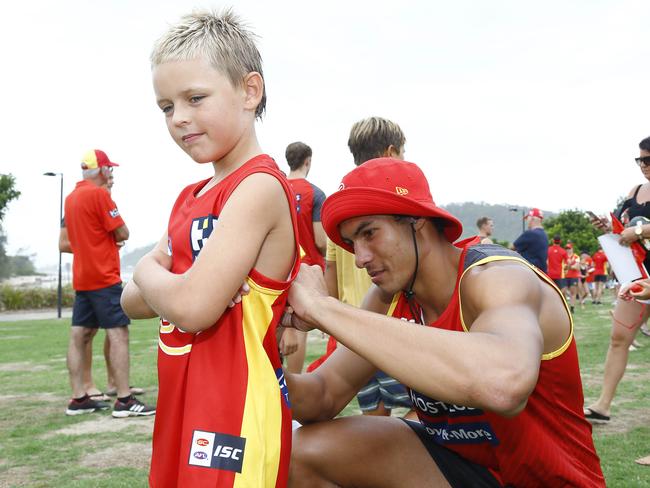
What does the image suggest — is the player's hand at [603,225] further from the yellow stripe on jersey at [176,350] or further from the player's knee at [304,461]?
the yellow stripe on jersey at [176,350]

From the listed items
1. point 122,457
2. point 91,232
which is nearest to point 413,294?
point 122,457

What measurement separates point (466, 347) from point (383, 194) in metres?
0.58

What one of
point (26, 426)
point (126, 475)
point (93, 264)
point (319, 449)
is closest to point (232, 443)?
point (319, 449)

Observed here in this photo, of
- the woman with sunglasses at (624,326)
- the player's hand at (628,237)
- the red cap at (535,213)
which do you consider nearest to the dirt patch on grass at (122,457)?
the woman with sunglasses at (624,326)

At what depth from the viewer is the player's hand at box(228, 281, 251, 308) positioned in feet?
6.15

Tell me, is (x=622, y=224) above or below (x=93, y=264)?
above

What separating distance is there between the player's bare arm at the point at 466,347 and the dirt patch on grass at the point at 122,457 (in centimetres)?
298

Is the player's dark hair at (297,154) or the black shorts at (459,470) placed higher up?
the player's dark hair at (297,154)

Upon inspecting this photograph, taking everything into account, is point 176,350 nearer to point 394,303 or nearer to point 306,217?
point 394,303

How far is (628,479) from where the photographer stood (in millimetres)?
3795

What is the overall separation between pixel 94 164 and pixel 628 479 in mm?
5388

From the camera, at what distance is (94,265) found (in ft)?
21.2

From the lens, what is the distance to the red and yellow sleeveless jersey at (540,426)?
7.32 feet

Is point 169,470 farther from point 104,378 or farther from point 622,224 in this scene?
point 104,378
